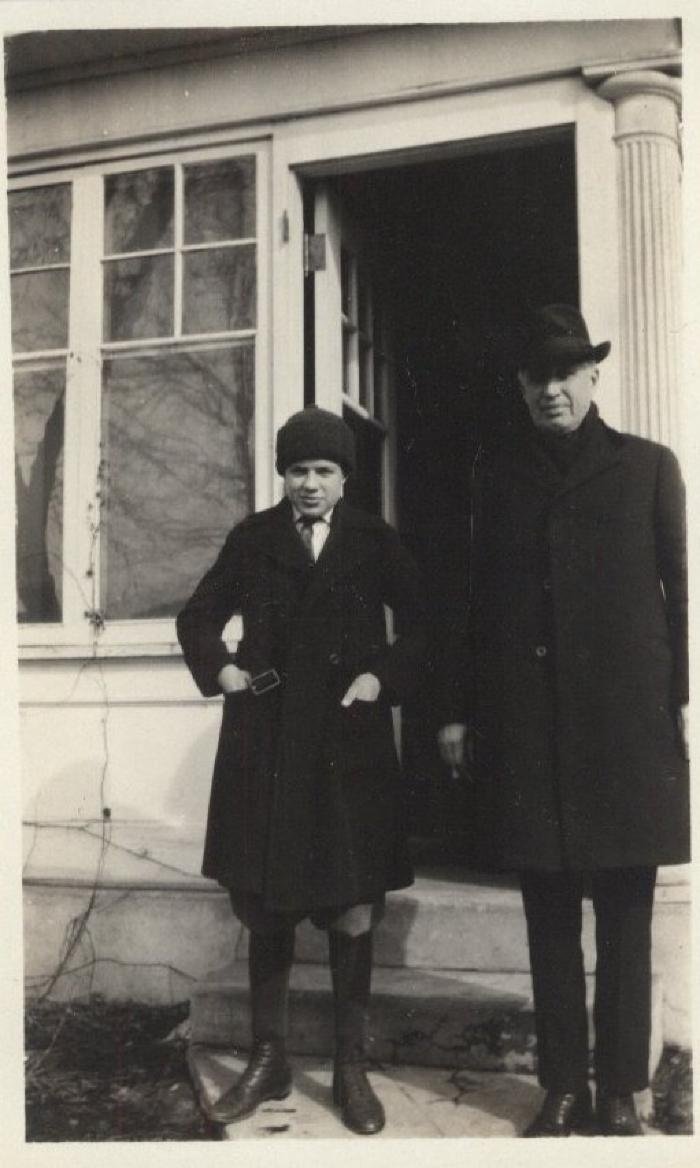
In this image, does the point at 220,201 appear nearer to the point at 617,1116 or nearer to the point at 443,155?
the point at 443,155

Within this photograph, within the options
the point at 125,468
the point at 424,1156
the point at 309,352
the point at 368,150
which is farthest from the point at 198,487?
the point at 424,1156

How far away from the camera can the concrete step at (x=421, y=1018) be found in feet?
9.44

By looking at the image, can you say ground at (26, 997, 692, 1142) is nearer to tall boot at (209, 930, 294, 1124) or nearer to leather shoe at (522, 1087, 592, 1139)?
tall boot at (209, 930, 294, 1124)

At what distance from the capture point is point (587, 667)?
2389mm

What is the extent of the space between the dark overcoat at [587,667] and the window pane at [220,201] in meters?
1.95

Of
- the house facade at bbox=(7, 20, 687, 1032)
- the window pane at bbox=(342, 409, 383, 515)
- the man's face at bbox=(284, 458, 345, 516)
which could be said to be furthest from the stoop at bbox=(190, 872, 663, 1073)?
the window pane at bbox=(342, 409, 383, 515)

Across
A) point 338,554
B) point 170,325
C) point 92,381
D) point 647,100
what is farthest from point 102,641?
point 647,100

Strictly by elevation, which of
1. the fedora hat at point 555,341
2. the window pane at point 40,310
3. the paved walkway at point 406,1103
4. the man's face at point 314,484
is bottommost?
the paved walkway at point 406,1103

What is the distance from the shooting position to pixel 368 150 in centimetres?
373

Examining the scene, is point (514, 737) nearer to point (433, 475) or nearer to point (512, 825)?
point (512, 825)

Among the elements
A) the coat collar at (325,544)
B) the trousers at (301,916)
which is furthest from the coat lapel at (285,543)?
the trousers at (301,916)

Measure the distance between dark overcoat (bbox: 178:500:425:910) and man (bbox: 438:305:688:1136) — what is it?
0.27 metres

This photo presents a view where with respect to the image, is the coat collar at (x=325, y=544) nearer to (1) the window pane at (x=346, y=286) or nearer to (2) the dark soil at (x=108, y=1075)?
(2) the dark soil at (x=108, y=1075)

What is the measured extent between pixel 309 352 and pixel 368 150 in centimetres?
71
